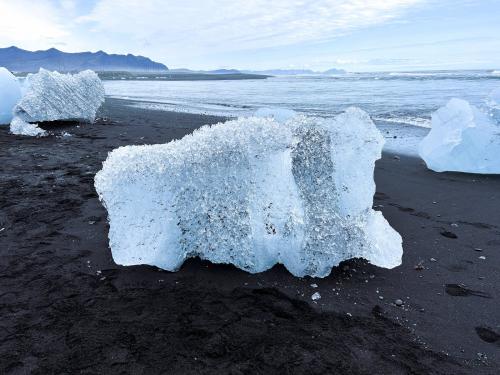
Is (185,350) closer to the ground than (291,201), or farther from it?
closer to the ground

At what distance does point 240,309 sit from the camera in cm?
263

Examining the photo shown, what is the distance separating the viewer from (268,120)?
132 inches

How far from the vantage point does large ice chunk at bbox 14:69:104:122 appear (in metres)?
9.77

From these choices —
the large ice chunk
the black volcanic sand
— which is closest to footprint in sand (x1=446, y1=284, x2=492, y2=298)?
the black volcanic sand

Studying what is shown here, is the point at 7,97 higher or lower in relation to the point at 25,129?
higher

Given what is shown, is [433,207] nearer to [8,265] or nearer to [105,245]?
[105,245]

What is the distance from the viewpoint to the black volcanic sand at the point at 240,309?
2.16 metres

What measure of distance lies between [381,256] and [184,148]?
191 centimetres

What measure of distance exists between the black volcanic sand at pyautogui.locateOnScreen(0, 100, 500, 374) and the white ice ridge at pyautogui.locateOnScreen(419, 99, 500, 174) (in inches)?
76.9

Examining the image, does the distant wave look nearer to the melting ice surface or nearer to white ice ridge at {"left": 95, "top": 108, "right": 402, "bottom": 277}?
white ice ridge at {"left": 95, "top": 108, "right": 402, "bottom": 277}

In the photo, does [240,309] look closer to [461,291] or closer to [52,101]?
[461,291]

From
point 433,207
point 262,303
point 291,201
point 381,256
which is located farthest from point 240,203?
point 433,207

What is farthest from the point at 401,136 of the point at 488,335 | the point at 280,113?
the point at 488,335

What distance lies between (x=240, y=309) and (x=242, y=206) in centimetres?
87
